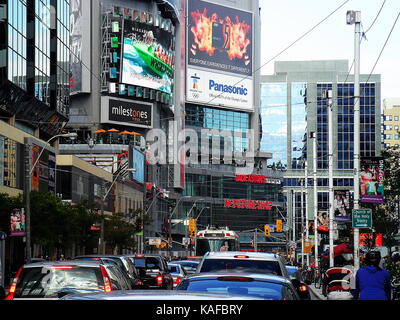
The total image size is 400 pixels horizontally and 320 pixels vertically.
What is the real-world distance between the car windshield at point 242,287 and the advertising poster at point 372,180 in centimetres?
2502

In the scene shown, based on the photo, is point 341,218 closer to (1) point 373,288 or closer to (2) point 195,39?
(1) point 373,288

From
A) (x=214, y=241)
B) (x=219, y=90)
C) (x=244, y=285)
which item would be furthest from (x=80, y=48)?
(x=244, y=285)

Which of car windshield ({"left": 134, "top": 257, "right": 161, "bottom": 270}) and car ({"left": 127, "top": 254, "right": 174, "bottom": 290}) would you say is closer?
car ({"left": 127, "top": 254, "right": 174, "bottom": 290})

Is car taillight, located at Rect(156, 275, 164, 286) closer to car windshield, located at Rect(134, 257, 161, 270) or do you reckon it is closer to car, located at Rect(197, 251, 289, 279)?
car windshield, located at Rect(134, 257, 161, 270)

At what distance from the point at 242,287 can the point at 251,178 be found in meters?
175

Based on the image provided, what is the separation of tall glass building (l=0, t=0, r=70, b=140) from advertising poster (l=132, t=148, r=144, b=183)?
36.8 m

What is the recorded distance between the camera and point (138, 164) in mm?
120500

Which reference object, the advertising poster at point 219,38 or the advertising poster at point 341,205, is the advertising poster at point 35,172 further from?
the advertising poster at point 219,38

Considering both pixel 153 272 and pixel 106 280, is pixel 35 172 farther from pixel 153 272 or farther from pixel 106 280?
pixel 106 280

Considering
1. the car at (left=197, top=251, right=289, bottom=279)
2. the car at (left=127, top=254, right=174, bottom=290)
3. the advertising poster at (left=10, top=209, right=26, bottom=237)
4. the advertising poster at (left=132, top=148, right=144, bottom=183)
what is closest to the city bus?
the advertising poster at (left=10, top=209, right=26, bottom=237)

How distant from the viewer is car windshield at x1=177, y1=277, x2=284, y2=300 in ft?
34.4

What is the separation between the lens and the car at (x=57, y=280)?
50.4 feet

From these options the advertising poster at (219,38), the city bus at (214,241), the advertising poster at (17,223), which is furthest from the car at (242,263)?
the advertising poster at (219,38)
